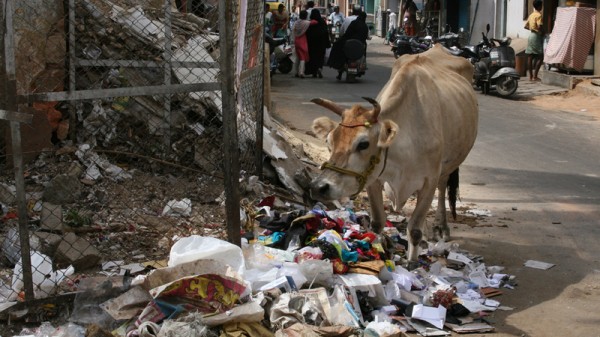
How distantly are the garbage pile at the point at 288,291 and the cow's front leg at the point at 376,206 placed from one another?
0.69ft

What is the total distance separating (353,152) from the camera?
17.4 feet

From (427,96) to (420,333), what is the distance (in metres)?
2.03

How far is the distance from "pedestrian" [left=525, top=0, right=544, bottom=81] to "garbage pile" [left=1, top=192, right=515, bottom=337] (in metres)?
→ 12.7

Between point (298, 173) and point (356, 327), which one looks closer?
point (356, 327)

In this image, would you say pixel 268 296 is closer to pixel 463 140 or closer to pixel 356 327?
pixel 356 327

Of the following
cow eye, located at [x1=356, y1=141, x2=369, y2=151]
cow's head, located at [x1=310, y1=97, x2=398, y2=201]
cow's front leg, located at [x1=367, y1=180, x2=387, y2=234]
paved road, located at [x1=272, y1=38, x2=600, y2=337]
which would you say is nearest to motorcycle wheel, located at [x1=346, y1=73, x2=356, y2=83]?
paved road, located at [x1=272, y1=38, x2=600, y2=337]

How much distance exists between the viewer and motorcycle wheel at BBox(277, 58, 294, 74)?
20.1 meters

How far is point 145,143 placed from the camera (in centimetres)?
771

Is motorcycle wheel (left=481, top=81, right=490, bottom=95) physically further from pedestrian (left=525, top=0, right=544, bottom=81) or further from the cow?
the cow

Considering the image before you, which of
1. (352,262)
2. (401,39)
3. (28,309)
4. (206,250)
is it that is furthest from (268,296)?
(401,39)

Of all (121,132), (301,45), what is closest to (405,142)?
(121,132)

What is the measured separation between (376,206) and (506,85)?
10.5 m

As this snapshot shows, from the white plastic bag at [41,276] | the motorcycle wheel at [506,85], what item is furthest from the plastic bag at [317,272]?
the motorcycle wheel at [506,85]

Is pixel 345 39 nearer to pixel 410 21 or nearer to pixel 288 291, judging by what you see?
pixel 410 21
